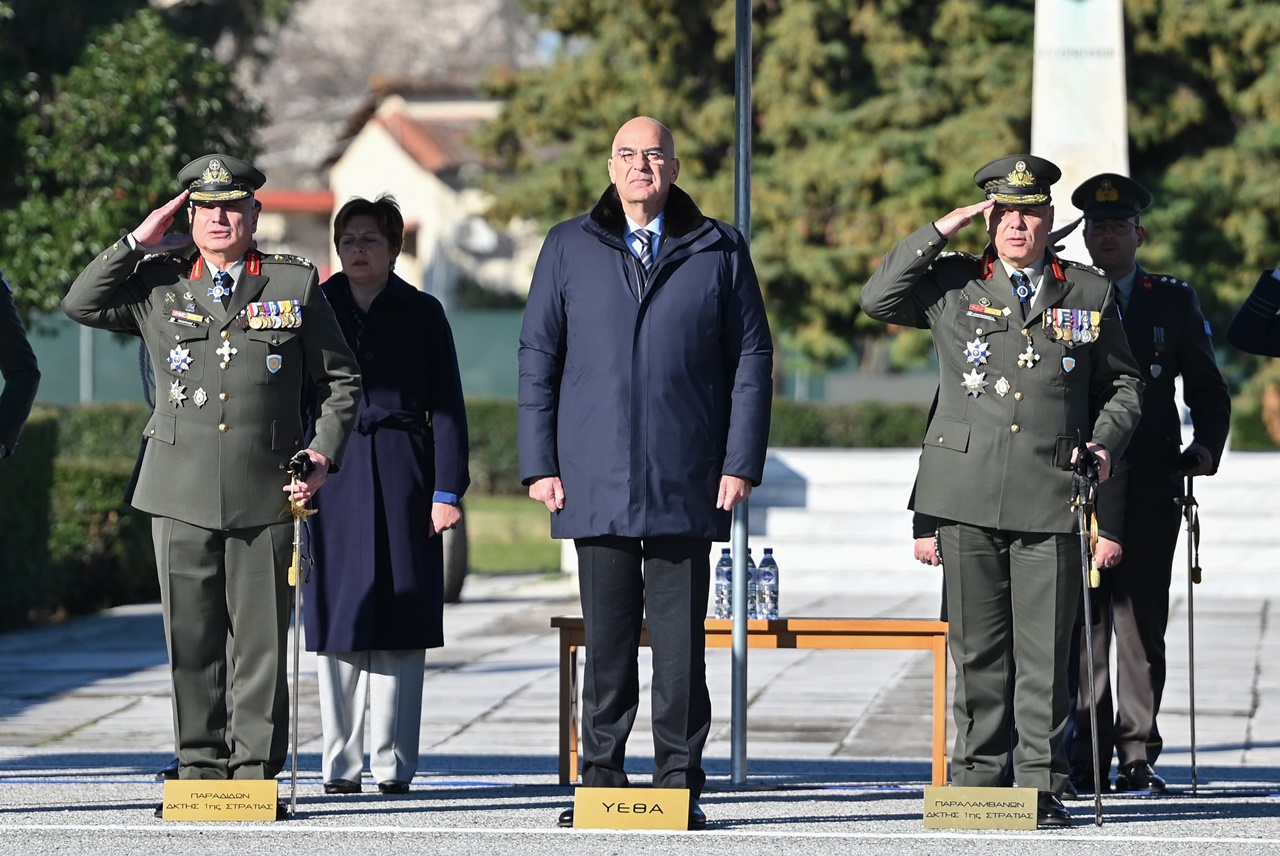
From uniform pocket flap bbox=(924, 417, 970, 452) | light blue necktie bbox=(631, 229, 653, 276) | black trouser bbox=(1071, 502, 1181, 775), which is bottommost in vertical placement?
black trouser bbox=(1071, 502, 1181, 775)

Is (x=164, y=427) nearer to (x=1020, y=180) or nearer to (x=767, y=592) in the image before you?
(x=767, y=592)

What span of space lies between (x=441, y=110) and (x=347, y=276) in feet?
190

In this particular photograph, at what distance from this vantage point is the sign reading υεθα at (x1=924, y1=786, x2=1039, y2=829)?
21.8ft

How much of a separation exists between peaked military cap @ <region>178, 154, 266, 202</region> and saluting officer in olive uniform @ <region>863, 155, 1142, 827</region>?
1.99 m

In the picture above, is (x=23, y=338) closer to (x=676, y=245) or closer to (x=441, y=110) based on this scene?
(x=676, y=245)

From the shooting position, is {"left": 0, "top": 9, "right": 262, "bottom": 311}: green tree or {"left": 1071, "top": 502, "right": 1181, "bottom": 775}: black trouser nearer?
{"left": 1071, "top": 502, "right": 1181, "bottom": 775}: black trouser

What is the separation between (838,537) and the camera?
17.4 m

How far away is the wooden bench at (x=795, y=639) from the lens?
7766mm

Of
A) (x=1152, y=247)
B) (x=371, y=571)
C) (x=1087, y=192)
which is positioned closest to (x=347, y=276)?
(x=371, y=571)

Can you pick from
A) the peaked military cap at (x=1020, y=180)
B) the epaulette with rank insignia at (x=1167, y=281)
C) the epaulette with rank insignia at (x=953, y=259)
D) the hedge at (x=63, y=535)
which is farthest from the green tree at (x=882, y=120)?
the peaked military cap at (x=1020, y=180)

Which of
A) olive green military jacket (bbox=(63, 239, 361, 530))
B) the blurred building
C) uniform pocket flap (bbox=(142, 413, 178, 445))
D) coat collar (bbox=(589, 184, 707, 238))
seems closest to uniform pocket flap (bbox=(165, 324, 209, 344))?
Result: olive green military jacket (bbox=(63, 239, 361, 530))

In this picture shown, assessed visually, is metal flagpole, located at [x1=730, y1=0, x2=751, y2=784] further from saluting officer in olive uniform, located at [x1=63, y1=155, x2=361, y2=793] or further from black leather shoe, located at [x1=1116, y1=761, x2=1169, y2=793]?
saluting officer in olive uniform, located at [x1=63, y1=155, x2=361, y2=793]

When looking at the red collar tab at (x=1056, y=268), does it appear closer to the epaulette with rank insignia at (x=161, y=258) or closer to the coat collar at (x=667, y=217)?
the coat collar at (x=667, y=217)

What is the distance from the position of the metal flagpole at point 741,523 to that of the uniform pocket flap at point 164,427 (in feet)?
6.66
